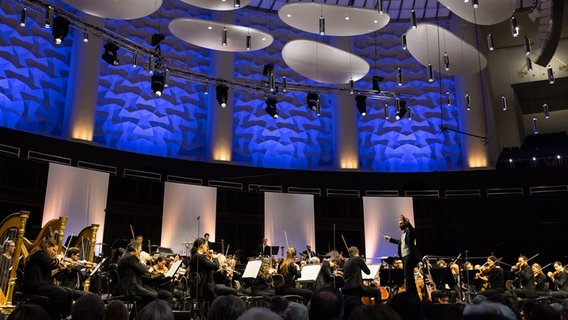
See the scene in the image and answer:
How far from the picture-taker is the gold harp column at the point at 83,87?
16.8 metres

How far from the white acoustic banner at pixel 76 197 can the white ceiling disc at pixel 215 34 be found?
205 inches

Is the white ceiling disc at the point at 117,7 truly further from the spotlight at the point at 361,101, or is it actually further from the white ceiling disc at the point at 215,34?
the spotlight at the point at 361,101

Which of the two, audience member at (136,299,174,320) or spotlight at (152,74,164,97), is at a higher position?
spotlight at (152,74,164,97)

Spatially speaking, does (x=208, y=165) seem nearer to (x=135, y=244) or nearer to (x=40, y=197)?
(x=40, y=197)

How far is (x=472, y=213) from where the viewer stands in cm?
1853

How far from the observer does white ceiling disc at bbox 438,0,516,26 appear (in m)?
11.8

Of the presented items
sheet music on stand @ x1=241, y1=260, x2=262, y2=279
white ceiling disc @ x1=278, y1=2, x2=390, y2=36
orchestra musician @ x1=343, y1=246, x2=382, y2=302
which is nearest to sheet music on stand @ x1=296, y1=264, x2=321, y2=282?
orchestra musician @ x1=343, y1=246, x2=382, y2=302

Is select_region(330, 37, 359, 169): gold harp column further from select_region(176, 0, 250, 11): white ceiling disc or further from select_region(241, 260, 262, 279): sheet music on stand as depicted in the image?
select_region(241, 260, 262, 279): sheet music on stand

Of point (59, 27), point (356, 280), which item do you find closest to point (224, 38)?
point (59, 27)

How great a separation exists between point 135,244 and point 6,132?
28.6 ft

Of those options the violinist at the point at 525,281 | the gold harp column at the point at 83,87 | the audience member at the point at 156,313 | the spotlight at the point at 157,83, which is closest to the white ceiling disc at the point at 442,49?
the violinist at the point at 525,281

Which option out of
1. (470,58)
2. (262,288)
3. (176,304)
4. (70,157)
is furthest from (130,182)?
(470,58)

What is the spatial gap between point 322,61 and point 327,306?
11.9 m

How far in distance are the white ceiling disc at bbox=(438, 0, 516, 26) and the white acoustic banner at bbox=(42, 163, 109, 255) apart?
35.5 feet
